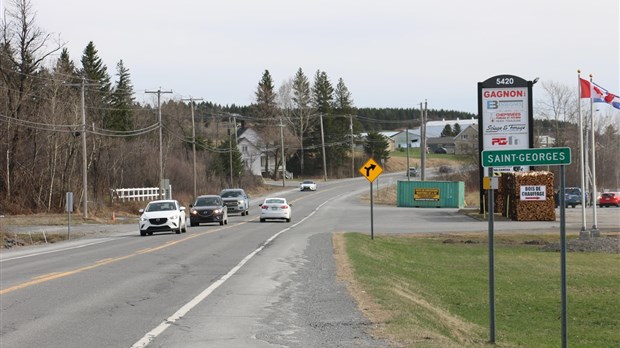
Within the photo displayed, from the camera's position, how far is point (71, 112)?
71688mm

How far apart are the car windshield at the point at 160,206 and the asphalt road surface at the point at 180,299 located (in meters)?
9.94

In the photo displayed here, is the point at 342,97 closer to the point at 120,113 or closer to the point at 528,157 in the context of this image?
the point at 120,113

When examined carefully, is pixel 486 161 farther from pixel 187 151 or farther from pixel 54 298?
pixel 187 151

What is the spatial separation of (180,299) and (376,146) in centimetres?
12979

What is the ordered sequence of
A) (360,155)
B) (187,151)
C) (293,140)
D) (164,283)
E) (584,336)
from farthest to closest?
(360,155) < (293,140) < (187,151) < (164,283) < (584,336)

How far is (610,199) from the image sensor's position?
236ft

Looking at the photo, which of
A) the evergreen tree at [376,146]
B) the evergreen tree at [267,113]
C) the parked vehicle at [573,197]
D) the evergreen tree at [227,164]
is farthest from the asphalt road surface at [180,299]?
the evergreen tree at [376,146]

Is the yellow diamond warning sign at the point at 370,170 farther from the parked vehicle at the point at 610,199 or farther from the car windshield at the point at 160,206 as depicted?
the parked vehicle at the point at 610,199

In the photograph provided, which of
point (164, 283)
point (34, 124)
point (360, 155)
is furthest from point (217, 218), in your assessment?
point (360, 155)

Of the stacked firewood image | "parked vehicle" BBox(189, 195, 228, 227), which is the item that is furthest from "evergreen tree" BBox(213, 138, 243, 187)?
"parked vehicle" BBox(189, 195, 228, 227)

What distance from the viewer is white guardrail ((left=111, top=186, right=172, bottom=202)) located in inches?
2618

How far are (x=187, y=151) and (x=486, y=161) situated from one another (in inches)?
3961

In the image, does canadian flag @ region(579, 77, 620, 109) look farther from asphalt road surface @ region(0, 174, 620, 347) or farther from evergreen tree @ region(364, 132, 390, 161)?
evergreen tree @ region(364, 132, 390, 161)

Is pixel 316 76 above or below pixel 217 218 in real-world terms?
above
